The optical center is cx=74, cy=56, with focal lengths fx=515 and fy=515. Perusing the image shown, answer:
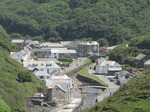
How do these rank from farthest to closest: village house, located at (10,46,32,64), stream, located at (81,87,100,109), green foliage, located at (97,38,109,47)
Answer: green foliage, located at (97,38,109,47) → village house, located at (10,46,32,64) → stream, located at (81,87,100,109)

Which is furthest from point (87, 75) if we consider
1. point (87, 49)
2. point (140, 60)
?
point (87, 49)

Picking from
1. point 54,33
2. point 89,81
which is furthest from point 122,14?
point 89,81

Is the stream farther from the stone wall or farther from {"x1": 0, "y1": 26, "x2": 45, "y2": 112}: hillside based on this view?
{"x1": 0, "y1": 26, "x2": 45, "y2": 112}: hillside

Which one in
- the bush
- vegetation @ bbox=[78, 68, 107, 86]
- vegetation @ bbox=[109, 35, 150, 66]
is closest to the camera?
the bush

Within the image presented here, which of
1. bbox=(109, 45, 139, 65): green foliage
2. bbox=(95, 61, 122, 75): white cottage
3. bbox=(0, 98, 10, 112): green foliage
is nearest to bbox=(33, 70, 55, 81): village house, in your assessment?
Answer: bbox=(95, 61, 122, 75): white cottage

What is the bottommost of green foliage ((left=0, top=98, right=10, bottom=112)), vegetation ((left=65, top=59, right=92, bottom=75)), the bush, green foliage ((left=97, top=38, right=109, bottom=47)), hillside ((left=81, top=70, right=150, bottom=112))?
vegetation ((left=65, top=59, right=92, bottom=75))

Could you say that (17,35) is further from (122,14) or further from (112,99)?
(112,99)

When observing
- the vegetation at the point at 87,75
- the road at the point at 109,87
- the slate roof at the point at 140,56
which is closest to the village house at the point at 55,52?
the vegetation at the point at 87,75

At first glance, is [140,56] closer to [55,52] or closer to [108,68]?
[108,68]
